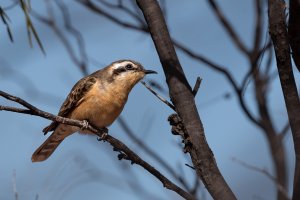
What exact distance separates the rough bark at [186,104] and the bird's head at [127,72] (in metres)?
2.51

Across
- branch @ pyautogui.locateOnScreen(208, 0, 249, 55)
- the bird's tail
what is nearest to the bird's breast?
the bird's tail

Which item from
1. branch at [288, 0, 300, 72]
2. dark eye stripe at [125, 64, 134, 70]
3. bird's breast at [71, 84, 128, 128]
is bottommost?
branch at [288, 0, 300, 72]

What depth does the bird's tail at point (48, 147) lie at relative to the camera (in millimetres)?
6328

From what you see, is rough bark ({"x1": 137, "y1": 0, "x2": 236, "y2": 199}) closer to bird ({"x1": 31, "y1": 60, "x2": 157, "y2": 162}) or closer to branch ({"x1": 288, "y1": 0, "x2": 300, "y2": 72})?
branch ({"x1": 288, "y1": 0, "x2": 300, "y2": 72})

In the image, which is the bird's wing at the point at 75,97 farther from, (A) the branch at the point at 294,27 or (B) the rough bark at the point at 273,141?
(A) the branch at the point at 294,27

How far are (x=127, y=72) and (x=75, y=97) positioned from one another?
1.99ft

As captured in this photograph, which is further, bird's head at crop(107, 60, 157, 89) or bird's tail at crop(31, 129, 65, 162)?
bird's tail at crop(31, 129, 65, 162)

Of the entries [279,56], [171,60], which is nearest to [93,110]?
[171,60]

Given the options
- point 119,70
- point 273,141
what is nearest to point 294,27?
point 273,141

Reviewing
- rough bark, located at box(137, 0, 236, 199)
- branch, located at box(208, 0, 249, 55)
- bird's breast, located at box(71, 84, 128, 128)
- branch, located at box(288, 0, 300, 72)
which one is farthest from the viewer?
branch, located at box(208, 0, 249, 55)

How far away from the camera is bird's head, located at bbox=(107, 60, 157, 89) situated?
607 cm

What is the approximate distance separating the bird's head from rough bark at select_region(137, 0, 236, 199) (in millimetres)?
2513

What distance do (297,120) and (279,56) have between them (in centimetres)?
40

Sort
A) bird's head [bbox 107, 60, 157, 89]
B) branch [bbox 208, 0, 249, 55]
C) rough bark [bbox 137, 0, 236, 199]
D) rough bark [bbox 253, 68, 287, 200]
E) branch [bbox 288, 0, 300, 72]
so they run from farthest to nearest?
branch [bbox 208, 0, 249, 55]
bird's head [bbox 107, 60, 157, 89]
rough bark [bbox 253, 68, 287, 200]
branch [bbox 288, 0, 300, 72]
rough bark [bbox 137, 0, 236, 199]
